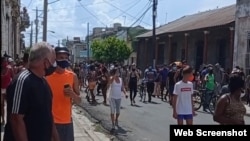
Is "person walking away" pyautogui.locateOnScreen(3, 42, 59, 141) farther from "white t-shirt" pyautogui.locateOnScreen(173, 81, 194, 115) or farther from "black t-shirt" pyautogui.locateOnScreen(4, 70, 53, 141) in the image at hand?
"white t-shirt" pyautogui.locateOnScreen(173, 81, 194, 115)

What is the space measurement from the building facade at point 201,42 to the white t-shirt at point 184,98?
18.8m

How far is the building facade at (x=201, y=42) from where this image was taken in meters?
30.2

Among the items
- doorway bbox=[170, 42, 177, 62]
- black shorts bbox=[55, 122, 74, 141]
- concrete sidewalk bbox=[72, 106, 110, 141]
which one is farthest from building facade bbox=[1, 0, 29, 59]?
doorway bbox=[170, 42, 177, 62]

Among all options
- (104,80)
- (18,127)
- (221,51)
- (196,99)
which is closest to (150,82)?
(104,80)

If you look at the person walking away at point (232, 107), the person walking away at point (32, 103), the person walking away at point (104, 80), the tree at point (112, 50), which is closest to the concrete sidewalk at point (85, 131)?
the person walking away at point (104, 80)

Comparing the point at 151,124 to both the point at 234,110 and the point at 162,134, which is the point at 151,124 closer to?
the point at 162,134

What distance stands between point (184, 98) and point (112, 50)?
55708 mm

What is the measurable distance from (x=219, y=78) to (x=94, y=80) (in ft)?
21.3

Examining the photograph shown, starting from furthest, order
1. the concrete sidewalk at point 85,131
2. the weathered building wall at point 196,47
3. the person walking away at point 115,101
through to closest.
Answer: the weathered building wall at point 196,47 < the person walking away at point 115,101 < the concrete sidewalk at point 85,131

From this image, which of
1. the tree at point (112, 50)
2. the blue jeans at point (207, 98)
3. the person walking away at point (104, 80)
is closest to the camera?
the blue jeans at point (207, 98)

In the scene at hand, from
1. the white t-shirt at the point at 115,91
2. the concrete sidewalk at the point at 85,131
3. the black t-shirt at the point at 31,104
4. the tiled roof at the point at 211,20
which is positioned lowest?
the concrete sidewalk at the point at 85,131

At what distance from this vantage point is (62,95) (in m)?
6.28

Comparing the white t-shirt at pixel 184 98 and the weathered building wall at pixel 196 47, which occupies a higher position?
the weathered building wall at pixel 196 47

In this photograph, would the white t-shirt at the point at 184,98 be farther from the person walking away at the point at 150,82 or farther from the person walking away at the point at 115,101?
the person walking away at the point at 150,82
